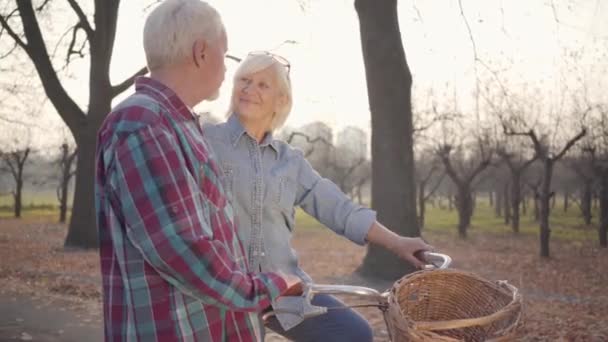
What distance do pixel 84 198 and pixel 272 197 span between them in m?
12.5

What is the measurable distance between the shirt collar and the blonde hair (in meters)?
0.89

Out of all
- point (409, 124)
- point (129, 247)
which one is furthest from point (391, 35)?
point (129, 247)

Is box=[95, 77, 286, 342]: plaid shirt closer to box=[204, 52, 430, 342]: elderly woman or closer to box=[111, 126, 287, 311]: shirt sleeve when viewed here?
box=[111, 126, 287, 311]: shirt sleeve

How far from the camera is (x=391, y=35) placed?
9.27 m

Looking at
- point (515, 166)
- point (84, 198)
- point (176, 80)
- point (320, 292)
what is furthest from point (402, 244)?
point (515, 166)

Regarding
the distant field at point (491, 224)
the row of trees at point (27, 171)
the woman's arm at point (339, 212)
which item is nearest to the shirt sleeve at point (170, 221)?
the woman's arm at point (339, 212)

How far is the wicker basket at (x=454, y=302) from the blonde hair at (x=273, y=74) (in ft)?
3.43

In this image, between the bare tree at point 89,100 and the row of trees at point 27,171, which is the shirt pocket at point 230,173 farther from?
the row of trees at point 27,171

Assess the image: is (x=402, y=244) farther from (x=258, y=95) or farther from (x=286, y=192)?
(x=258, y=95)

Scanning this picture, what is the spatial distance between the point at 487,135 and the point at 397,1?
57.7 feet

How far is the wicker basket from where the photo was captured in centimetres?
175

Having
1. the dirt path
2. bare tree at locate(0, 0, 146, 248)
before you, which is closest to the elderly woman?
the dirt path

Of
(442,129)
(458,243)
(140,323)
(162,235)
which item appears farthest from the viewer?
(442,129)

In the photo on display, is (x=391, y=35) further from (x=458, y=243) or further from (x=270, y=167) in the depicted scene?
(x=458, y=243)
